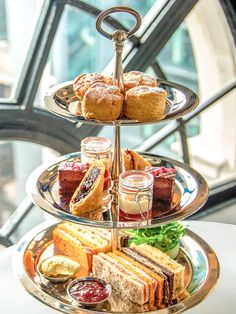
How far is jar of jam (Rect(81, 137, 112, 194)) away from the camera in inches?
52.1

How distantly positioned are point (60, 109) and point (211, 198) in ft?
3.79

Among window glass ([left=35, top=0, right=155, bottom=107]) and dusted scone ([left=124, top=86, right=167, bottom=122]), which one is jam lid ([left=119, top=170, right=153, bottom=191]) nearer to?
dusted scone ([left=124, top=86, right=167, bottom=122])

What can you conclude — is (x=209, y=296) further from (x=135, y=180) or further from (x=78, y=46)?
(x=78, y=46)

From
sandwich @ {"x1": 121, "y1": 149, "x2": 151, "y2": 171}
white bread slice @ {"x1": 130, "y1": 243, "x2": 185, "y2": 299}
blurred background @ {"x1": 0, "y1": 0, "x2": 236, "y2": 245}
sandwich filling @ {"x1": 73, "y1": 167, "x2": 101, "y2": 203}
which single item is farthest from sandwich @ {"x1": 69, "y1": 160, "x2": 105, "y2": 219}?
blurred background @ {"x1": 0, "y1": 0, "x2": 236, "y2": 245}

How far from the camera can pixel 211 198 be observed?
2242mm

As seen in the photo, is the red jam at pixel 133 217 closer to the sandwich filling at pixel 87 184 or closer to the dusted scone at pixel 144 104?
the sandwich filling at pixel 87 184

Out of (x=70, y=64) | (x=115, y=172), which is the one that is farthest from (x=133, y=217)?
(x=70, y=64)

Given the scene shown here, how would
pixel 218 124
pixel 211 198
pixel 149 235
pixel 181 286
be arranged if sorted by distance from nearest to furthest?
pixel 181 286 → pixel 149 235 → pixel 211 198 → pixel 218 124

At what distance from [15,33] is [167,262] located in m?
0.95

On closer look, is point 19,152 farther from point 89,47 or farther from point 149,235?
point 149,235

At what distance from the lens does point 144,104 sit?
1140 mm

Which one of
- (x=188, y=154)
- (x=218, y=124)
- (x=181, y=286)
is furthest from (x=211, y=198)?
(x=181, y=286)

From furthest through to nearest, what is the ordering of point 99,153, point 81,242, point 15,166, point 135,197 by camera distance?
point 15,166, point 81,242, point 99,153, point 135,197

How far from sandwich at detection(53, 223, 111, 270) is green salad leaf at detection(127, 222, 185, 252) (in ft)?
0.24
